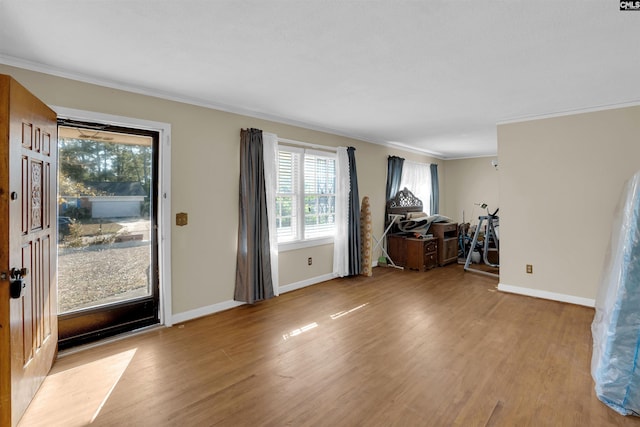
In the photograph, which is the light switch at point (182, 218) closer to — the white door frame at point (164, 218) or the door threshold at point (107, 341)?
the white door frame at point (164, 218)

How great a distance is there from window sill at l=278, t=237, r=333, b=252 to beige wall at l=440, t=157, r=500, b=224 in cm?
432

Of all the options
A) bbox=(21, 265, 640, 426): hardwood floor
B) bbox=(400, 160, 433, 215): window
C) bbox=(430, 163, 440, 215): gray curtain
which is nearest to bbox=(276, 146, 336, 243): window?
bbox=(21, 265, 640, 426): hardwood floor

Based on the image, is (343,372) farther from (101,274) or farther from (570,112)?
(570,112)

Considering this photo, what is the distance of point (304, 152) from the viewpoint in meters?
4.70

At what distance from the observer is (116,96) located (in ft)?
9.62

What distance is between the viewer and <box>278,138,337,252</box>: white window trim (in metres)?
4.42

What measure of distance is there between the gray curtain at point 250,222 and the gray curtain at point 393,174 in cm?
304

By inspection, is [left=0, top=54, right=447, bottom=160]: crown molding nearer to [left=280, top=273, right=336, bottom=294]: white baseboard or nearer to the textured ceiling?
the textured ceiling

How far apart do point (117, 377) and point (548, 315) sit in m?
4.28

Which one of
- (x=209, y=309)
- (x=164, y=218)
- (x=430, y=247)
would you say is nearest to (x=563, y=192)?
(x=430, y=247)

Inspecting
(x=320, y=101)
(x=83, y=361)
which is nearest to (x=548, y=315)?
(x=320, y=101)

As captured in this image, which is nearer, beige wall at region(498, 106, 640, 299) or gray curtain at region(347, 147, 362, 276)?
beige wall at region(498, 106, 640, 299)

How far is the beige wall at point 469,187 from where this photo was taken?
7.44 metres

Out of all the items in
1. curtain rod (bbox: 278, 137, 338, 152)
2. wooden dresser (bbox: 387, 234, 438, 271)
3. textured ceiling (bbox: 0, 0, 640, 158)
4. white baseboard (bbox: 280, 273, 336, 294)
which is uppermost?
textured ceiling (bbox: 0, 0, 640, 158)
